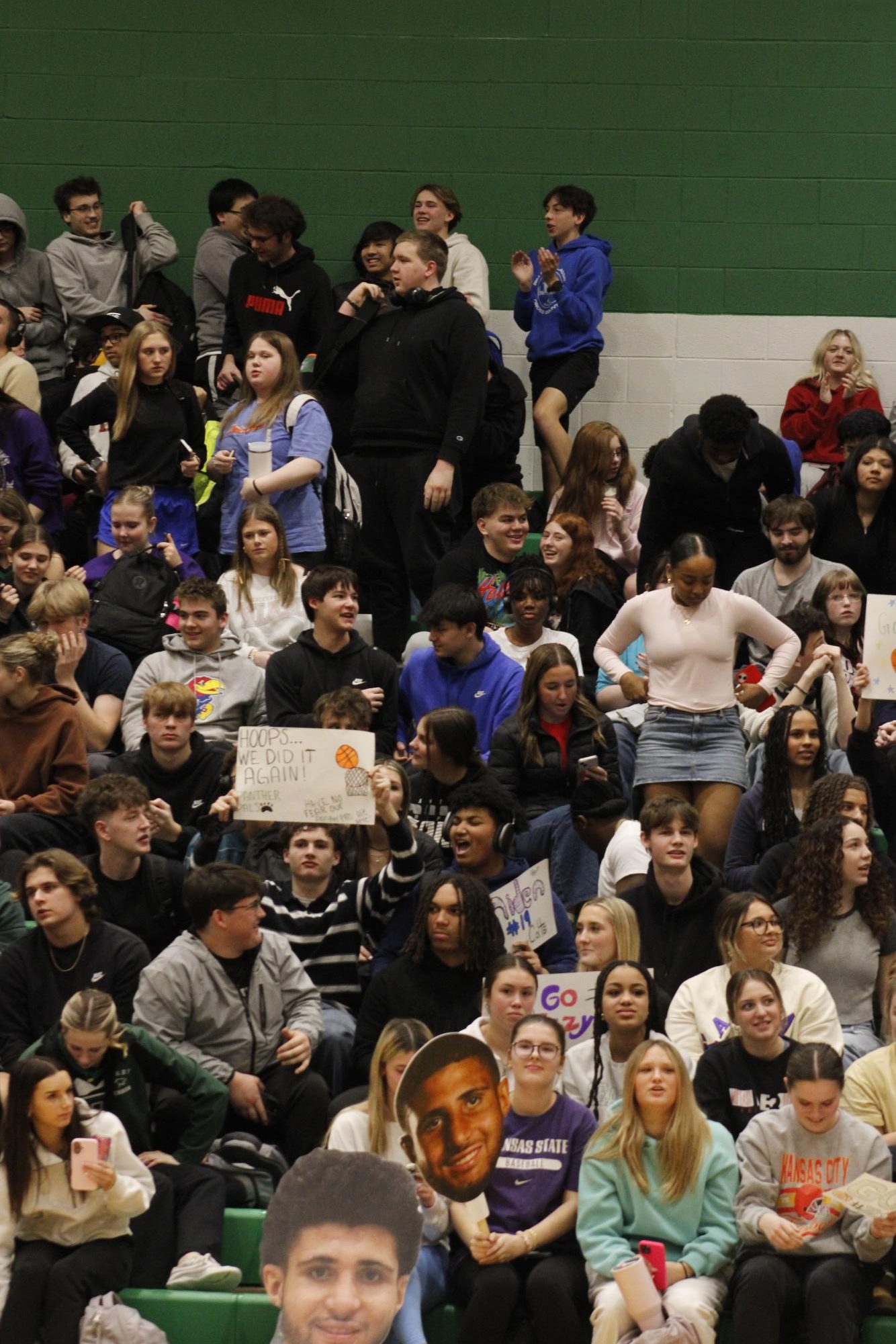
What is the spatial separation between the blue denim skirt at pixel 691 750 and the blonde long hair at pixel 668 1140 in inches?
75.7

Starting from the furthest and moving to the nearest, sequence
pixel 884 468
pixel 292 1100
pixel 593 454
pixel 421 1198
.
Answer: pixel 593 454 → pixel 884 468 → pixel 292 1100 → pixel 421 1198

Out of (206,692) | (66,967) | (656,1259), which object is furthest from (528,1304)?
(206,692)

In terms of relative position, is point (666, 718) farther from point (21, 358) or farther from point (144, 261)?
point (144, 261)

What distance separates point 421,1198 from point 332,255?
21.1ft

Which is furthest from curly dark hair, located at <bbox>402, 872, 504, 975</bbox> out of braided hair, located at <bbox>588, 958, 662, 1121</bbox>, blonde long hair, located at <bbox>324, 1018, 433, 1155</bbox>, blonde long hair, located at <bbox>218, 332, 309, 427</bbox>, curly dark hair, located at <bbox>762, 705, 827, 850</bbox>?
blonde long hair, located at <bbox>218, 332, 309, 427</bbox>

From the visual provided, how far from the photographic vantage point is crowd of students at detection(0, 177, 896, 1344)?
4.72 meters

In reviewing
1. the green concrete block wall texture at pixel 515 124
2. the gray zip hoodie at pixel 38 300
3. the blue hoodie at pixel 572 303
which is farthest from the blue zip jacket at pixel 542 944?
the green concrete block wall texture at pixel 515 124

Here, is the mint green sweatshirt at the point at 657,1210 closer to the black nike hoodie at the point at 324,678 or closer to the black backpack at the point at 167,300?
the black nike hoodie at the point at 324,678

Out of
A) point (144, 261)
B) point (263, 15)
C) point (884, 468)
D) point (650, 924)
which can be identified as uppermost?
point (263, 15)

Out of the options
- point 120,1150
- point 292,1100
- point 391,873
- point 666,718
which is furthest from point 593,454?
point 120,1150

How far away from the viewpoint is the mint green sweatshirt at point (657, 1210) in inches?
184

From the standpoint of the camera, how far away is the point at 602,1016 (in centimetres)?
510

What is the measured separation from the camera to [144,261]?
977cm

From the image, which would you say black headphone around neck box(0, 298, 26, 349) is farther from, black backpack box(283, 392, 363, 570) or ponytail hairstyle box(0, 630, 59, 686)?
ponytail hairstyle box(0, 630, 59, 686)
